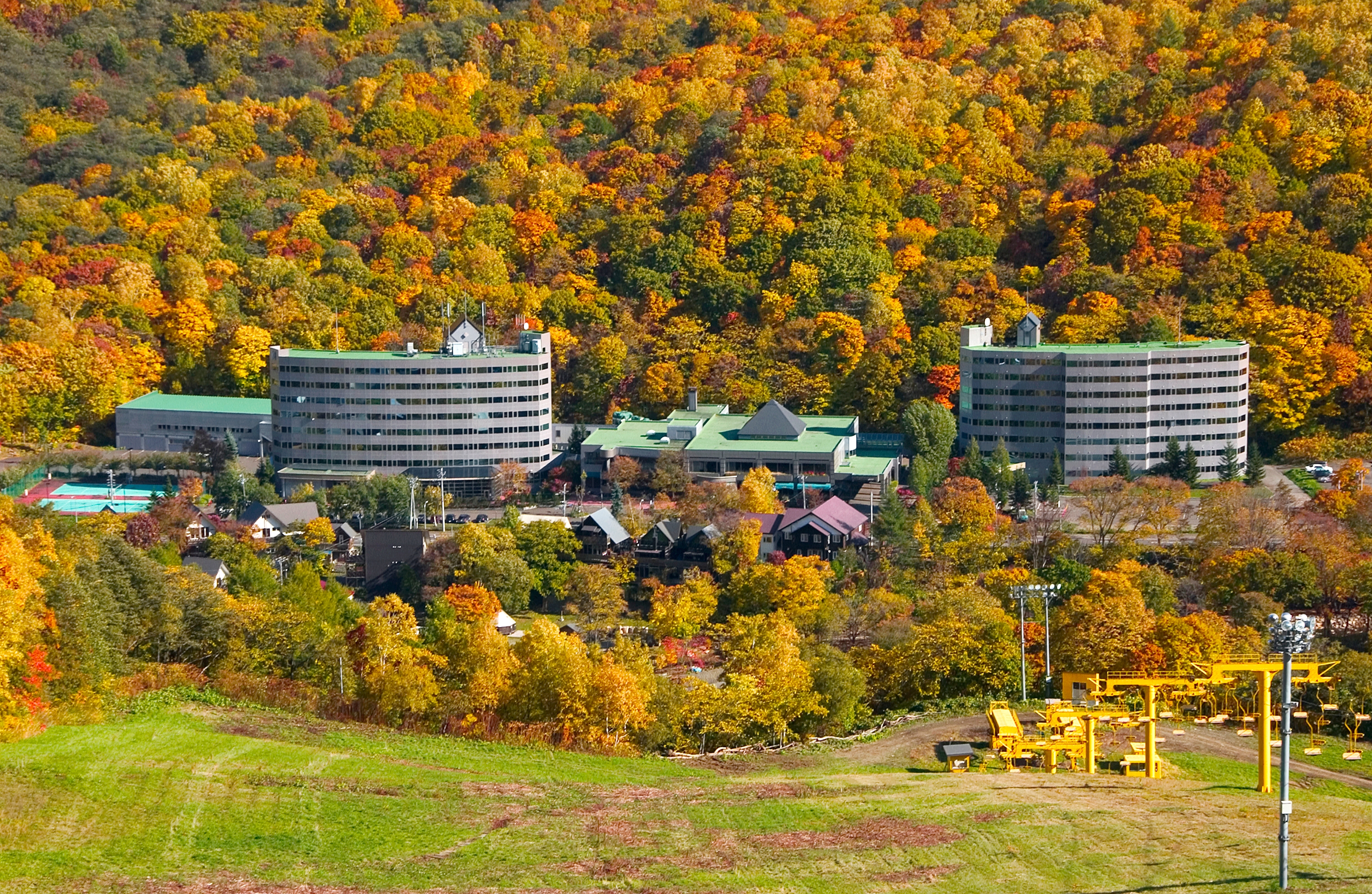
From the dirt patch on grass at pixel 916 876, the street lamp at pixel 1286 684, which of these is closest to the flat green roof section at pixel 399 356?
the dirt patch on grass at pixel 916 876

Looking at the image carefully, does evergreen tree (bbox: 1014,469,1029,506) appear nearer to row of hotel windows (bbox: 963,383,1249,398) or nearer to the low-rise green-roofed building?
row of hotel windows (bbox: 963,383,1249,398)

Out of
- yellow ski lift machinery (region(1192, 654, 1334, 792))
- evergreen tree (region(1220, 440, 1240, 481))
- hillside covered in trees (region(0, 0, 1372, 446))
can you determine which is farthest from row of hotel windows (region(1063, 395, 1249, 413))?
yellow ski lift machinery (region(1192, 654, 1334, 792))

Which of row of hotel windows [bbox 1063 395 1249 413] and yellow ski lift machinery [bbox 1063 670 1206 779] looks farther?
row of hotel windows [bbox 1063 395 1249 413]

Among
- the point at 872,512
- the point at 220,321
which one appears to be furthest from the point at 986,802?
the point at 220,321

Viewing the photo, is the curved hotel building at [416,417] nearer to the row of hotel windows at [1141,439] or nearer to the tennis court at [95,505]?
the tennis court at [95,505]

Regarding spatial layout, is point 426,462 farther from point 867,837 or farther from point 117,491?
point 867,837

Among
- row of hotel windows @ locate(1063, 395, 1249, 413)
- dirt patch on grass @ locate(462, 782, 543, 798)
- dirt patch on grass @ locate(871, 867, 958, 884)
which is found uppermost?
row of hotel windows @ locate(1063, 395, 1249, 413)
